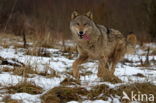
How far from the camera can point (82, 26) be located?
6629 mm

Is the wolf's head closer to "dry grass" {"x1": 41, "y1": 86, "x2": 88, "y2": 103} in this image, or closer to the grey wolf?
the grey wolf

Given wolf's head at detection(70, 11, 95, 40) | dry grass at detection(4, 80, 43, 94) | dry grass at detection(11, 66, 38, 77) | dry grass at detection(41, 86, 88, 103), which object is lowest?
dry grass at detection(41, 86, 88, 103)

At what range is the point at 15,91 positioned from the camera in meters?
4.38

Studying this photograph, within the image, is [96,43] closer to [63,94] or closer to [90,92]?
[90,92]

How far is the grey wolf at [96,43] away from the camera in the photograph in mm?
6367

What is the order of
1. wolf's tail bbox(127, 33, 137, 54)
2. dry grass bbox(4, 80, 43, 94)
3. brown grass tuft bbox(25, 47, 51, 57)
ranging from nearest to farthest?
dry grass bbox(4, 80, 43, 94)
wolf's tail bbox(127, 33, 137, 54)
brown grass tuft bbox(25, 47, 51, 57)

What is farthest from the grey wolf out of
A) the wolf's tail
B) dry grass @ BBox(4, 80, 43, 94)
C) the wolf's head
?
dry grass @ BBox(4, 80, 43, 94)

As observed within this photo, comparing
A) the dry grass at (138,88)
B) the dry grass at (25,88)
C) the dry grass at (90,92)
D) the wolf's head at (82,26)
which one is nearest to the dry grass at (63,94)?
the dry grass at (90,92)

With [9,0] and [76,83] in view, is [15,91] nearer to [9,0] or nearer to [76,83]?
[76,83]

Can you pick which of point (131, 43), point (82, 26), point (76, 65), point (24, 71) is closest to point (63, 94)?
point (24, 71)

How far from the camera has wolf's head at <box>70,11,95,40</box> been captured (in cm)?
646

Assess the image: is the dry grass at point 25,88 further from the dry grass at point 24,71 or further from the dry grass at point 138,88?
the dry grass at point 138,88

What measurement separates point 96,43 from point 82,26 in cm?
45

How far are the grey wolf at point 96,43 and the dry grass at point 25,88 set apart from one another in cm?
143
